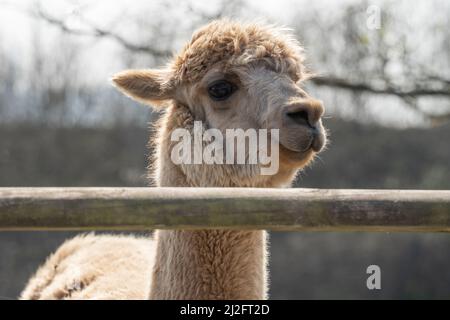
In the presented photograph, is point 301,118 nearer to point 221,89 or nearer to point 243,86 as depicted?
point 243,86

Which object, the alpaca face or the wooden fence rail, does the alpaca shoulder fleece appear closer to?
the alpaca face

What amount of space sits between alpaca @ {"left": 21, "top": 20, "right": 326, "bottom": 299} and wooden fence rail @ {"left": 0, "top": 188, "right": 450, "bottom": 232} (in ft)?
3.78

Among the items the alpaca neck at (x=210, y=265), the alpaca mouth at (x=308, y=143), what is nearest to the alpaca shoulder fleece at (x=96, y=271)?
the alpaca neck at (x=210, y=265)

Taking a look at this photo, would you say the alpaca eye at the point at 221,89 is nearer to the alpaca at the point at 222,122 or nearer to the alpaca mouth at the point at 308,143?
the alpaca at the point at 222,122

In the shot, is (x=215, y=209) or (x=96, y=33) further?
(x=96, y=33)

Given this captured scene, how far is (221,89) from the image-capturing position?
13.1 ft

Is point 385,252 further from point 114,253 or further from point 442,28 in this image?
point 114,253

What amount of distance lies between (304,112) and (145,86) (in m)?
1.14

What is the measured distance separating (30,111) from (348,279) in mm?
9647

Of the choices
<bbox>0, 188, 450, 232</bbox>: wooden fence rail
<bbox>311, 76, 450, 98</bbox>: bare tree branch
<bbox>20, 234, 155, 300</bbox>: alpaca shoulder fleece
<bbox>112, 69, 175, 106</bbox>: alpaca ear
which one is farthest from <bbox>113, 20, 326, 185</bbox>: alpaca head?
<bbox>311, 76, 450, 98</bbox>: bare tree branch

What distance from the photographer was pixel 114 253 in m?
5.55

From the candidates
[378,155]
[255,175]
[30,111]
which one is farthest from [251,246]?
[30,111]

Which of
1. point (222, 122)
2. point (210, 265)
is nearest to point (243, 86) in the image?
point (222, 122)

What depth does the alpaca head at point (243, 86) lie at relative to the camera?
3.61 metres
